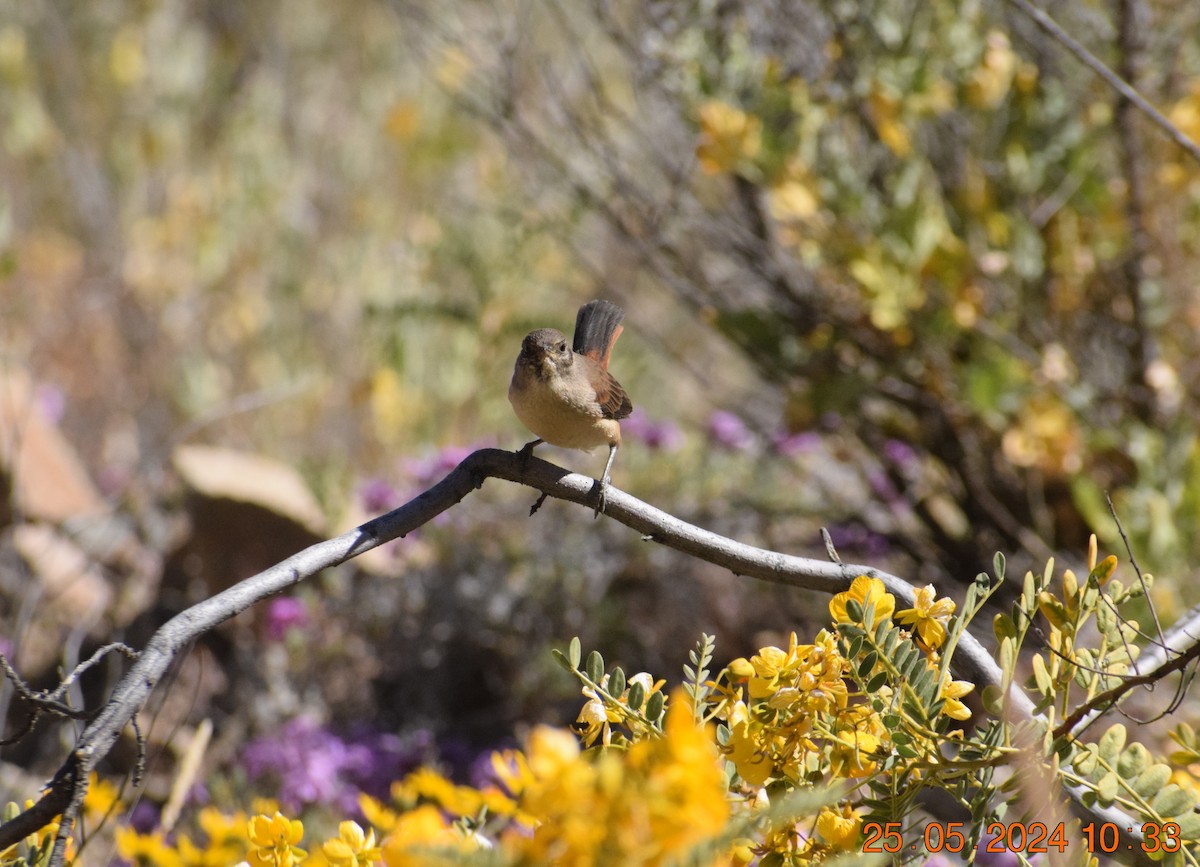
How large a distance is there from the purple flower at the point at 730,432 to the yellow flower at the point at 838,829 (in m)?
2.63

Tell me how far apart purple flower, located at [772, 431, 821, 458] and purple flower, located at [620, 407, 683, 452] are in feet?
1.05

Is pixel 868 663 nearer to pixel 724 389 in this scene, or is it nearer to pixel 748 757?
pixel 748 757

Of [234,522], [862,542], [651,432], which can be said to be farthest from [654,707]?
[234,522]

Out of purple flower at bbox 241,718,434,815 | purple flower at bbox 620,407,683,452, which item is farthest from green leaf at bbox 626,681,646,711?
purple flower at bbox 620,407,683,452

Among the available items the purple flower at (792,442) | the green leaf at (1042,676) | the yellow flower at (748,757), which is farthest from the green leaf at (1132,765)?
the purple flower at (792,442)

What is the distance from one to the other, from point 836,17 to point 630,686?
2163 mm

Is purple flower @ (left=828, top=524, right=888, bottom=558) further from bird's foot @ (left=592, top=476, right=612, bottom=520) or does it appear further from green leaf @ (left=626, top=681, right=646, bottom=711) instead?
green leaf @ (left=626, top=681, right=646, bottom=711)

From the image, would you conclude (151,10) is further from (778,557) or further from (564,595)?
(778,557)

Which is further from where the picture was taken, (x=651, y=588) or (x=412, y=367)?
(x=412, y=367)

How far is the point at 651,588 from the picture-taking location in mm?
3371

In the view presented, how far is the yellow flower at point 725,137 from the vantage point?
8.56ft

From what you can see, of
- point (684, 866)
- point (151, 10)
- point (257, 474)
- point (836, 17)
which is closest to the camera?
point (684, 866)

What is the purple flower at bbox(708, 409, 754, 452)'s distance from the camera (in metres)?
3.70

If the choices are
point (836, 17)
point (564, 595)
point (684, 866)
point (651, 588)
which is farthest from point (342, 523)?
point (684, 866)
